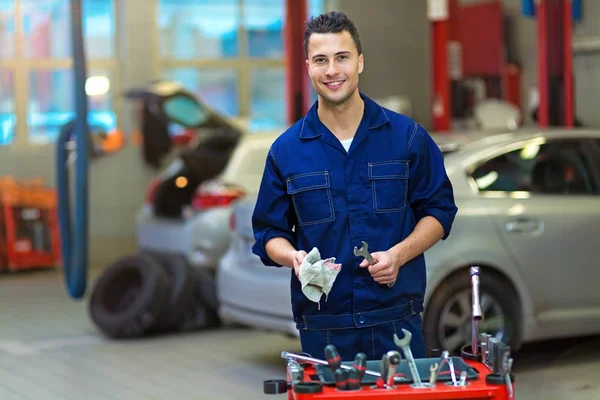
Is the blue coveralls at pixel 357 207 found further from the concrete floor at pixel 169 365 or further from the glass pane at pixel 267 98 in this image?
the glass pane at pixel 267 98

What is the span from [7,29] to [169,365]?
28.7ft

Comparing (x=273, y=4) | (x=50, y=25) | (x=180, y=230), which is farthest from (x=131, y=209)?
(x=180, y=230)

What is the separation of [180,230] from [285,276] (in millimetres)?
3263

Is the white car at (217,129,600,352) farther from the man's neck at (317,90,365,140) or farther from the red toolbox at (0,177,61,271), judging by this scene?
the red toolbox at (0,177,61,271)

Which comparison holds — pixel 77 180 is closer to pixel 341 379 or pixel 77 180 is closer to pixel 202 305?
pixel 202 305

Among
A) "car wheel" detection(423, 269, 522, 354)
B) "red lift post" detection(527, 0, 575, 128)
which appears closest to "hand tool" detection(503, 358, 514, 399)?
"car wheel" detection(423, 269, 522, 354)

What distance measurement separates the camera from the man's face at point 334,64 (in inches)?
138

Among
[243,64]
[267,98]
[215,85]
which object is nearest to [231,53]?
[243,64]

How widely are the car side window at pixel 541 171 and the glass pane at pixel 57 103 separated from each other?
29.2 feet

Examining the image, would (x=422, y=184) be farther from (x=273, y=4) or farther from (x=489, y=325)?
(x=273, y=4)

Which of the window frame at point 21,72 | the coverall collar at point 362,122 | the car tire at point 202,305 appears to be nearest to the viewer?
the coverall collar at point 362,122

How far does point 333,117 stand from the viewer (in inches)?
143

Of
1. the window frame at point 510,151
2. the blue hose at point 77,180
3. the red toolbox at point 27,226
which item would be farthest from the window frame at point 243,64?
the window frame at point 510,151

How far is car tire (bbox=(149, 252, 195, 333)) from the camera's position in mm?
9234
